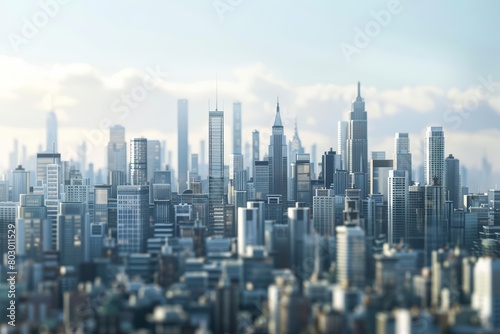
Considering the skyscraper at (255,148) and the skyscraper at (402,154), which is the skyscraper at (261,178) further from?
the skyscraper at (402,154)

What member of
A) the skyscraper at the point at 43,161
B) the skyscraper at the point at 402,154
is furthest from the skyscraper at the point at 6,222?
the skyscraper at the point at 402,154

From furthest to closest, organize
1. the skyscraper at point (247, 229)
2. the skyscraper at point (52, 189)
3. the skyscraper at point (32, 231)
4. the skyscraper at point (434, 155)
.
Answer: the skyscraper at point (434, 155) < the skyscraper at point (52, 189) < the skyscraper at point (247, 229) < the skyscraper at point (32, 231)

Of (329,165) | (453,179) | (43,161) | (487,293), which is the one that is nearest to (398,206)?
(453,179)

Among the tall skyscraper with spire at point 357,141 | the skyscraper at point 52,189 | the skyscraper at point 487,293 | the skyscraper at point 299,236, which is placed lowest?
the skyscraper at point 487,293

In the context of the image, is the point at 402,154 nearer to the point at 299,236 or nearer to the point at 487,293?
the point at 299,236

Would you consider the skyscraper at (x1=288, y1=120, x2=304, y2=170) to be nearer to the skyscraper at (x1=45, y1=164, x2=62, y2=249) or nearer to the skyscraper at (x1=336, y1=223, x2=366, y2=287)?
the skyscraper at (x1=45, y1=164, x2=62, y2=249)

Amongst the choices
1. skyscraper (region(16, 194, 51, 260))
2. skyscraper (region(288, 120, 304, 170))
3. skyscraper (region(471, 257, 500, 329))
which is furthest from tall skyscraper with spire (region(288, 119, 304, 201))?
skyscraper (region(471, 257, 500, 329))
